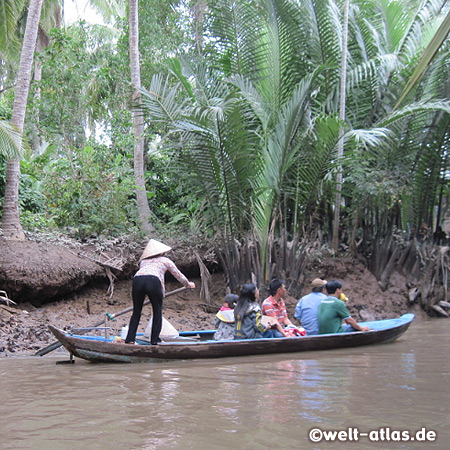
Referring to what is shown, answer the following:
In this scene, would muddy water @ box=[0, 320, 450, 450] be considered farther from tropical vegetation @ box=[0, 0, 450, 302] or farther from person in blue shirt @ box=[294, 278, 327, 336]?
tropical vegetation @ box=[0, 0, 450, 302]

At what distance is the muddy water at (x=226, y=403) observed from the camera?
140 inches

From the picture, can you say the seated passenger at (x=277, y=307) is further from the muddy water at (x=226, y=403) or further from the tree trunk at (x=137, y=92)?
the tree trunk at (x=137, y=92)

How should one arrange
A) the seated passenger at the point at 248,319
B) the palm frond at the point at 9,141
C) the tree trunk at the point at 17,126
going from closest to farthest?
the seated passenger at the point at 248,319 → the palm frond at the point at 9,141 → the tree trunk at the point at 17,126

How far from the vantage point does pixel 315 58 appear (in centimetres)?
1373

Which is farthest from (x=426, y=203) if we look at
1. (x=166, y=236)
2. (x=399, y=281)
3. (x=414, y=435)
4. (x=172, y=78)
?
(x=414, y=435)

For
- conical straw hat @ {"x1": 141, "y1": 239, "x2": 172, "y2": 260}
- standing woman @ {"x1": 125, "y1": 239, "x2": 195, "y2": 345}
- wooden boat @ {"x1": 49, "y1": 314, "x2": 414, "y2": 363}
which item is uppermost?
conical straw hat @ {"x1": 141, "y1": 239, "x2": 172, "y2": 260}

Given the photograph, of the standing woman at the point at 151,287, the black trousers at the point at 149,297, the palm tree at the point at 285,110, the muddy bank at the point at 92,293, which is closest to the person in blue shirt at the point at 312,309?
the standing woman at the point at 151,287

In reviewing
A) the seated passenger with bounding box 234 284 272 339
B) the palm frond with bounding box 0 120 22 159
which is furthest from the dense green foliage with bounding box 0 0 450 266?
the seated passenger with bounding box 234 284 272 339

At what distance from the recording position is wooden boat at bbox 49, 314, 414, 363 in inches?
269

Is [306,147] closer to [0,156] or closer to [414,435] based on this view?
[0,156]

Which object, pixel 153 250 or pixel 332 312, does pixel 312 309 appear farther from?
pixel 153 250

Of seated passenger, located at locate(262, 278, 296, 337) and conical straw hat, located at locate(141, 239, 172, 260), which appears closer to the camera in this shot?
conical straw hat, located at locate(141, 239, 172, 260)

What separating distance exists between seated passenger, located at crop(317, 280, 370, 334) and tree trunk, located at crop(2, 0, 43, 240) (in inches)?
247

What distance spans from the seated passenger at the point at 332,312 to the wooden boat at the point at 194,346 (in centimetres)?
19
